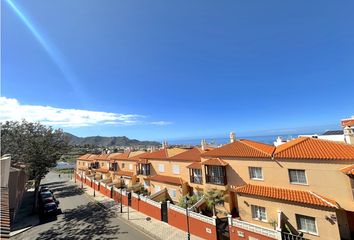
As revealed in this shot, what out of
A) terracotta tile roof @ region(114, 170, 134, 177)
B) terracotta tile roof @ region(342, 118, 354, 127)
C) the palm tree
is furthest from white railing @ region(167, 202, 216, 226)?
terracotta tile roof @ region(114, 170, 134, 177)

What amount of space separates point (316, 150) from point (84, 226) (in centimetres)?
2774

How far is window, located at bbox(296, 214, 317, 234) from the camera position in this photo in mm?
16750

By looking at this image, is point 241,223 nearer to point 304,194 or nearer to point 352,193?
point 304,194

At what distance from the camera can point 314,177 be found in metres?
17.9

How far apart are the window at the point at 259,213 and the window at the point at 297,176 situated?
4093 millimetres

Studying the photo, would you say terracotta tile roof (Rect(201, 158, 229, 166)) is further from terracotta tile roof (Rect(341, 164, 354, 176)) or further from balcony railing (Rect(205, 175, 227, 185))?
terracotta tile roof (Rect(341, 164, 354, 176))

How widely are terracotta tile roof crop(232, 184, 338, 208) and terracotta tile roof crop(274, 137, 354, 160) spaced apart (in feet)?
10.6

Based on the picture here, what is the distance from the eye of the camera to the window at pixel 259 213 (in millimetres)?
19672

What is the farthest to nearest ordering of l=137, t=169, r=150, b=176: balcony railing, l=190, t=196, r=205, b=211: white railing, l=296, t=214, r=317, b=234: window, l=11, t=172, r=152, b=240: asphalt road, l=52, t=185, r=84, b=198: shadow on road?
l=52, t=185, r=84, b=198: shadow on road
l=137, t=169, r=150, b=176: balcony railing
l=190, t=196, r=205, b=211: white railing
l=11, t=172, r=152, b=240: asphalt road
l=296, t=214, r=317, b=234: window

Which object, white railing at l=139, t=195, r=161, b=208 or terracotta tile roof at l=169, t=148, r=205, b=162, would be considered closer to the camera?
white railing at l=139, t=195, r=161, b=208

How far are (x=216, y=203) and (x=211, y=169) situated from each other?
14.0 feet

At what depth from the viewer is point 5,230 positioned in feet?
24.0

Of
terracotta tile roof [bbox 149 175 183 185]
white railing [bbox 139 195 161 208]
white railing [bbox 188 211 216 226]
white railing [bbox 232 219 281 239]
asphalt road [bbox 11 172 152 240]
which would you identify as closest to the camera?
white railing [bbox 232 219 281 239]

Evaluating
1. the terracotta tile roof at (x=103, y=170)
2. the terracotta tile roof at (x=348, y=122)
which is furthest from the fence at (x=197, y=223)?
the terracotta tile roof at (x=103, y=170)
